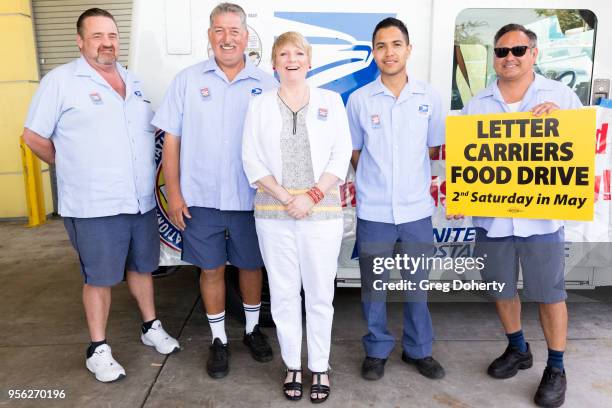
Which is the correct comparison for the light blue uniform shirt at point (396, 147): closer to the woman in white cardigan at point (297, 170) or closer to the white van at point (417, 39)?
the woman in white cardigan at point (297, 170)

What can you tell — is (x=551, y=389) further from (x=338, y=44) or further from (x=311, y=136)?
(x=338, y=44)

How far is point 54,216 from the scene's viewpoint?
26.0 feet

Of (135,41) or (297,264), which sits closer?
(297,264)

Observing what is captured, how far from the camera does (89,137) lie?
2703 mm

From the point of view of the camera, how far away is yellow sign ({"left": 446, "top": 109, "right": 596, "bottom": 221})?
7.85ft

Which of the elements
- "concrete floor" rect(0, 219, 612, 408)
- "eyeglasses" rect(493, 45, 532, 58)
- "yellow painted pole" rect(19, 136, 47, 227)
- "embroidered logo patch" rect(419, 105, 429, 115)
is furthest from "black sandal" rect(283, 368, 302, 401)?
"yellow painted pole" rect(19, 136, 47, 227)

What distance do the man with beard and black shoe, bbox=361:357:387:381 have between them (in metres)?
1.42

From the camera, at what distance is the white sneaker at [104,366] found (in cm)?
287

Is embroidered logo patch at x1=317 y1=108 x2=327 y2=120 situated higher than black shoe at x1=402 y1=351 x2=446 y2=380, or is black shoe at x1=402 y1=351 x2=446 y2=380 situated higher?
embroidered logo patch at x1=317 y1=108 x2=327 y2=120

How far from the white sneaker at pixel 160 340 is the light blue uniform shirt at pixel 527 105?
205 centimetres

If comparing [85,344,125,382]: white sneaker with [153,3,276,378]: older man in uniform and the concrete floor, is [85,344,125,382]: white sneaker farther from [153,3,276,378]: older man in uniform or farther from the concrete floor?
[153,3,276,378]: older man in uniform

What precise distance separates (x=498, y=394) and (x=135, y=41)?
9.79ft

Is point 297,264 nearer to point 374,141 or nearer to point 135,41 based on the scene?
point 374,141

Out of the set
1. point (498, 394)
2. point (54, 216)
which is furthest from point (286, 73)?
point (54, 216)
